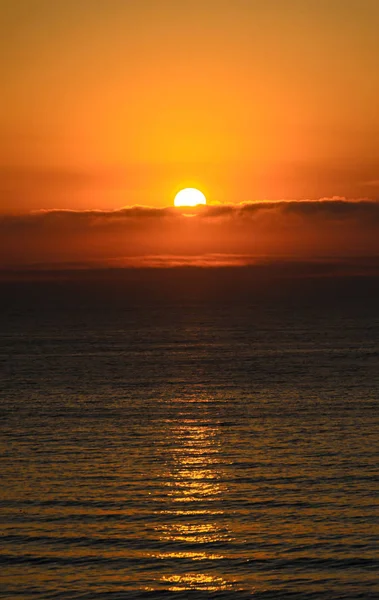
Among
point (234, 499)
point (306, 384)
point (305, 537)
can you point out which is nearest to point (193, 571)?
point (305, 537)

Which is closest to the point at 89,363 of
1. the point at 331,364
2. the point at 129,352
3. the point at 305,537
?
the point at 129,352

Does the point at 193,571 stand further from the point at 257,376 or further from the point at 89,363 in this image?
the point at 89,363

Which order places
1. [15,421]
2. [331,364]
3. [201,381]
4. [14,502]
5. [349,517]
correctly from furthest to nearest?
1. [331,364]
2. [201,381]
3. [15,421]
4. [14,502]
5. [349,517]

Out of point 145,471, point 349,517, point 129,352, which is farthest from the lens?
point 129,352

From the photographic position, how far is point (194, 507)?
61.5 m

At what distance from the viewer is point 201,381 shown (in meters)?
137

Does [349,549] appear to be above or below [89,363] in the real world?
below

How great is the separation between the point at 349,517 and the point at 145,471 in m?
19.5

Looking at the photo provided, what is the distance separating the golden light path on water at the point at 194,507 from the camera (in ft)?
159

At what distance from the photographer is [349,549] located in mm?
52688

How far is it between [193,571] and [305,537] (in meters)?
8.72

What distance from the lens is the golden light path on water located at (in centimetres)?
4859

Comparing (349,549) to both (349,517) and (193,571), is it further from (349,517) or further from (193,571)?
(193,571)

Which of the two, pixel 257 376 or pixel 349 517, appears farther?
pixel 257 376
